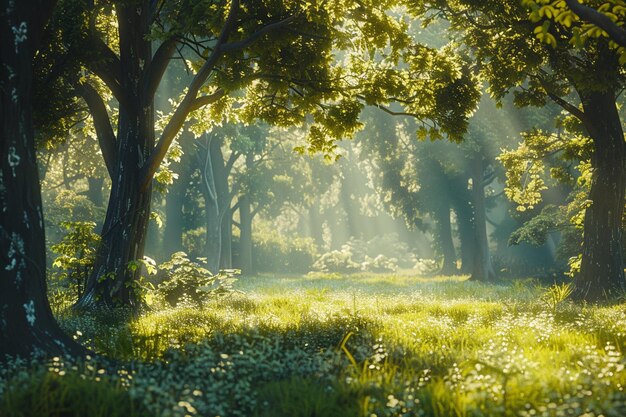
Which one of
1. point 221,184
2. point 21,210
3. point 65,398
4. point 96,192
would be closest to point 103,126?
point 21,210

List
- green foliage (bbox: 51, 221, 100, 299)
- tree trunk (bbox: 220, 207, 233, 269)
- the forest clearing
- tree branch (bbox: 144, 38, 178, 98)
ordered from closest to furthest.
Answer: the forest clearing
green foliage (bbox: 51, 221, 100, 299)
tree branch (bbox: 144, 38, 178, 98)
tree trunk (bbox: 220, 207, 233, 269)

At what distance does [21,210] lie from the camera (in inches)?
274

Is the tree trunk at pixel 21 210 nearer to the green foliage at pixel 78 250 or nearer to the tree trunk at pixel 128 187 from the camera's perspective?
the green foliage at pixel 78 250

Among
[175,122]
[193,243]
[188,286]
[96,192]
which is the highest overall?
[96,192]

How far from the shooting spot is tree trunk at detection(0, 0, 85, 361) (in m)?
6.58

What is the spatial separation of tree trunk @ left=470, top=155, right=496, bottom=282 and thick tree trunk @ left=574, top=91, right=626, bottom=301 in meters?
20.1

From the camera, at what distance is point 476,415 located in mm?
4746

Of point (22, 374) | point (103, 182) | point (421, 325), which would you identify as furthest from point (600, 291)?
point (103, 182)

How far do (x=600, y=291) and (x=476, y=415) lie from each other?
11778 mm

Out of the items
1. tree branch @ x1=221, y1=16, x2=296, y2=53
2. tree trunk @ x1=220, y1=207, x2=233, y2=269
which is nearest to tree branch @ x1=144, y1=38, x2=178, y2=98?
tree branch @ x1=221, y1=16, x2=296, y2=53

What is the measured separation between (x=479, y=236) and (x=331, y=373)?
31.6m

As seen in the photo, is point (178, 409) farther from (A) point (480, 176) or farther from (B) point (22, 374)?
(A) point (480, 176)

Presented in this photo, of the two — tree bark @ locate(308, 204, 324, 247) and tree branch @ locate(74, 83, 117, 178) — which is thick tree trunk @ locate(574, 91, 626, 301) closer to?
tree branch @ locate(74, 83, 117, 178)

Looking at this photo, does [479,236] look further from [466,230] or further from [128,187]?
[128,187]
